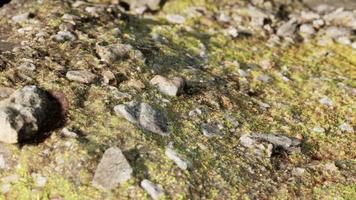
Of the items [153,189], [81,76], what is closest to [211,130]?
[153,189]

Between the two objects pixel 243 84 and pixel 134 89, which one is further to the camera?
pixel 243 84

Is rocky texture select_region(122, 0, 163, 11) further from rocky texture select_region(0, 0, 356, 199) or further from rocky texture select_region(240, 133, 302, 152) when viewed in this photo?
rocky texture select_region(240, 133, 302, 152)

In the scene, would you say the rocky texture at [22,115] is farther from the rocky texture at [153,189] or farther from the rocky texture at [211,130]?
the rocky texture at [211,130]

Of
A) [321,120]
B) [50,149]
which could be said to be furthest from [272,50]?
[50,149]

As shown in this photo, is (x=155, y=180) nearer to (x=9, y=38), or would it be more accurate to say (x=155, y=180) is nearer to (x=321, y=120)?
(x=321, y=120)

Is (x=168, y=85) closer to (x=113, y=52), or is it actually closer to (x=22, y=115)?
(x=113, y=52)

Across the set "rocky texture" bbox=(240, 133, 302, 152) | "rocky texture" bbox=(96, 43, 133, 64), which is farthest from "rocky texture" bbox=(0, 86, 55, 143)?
"rocky texture" bbox=(240, 133, 302, 152)

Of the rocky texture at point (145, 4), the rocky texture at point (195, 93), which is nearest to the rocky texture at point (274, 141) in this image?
the rocky texture at point (195, 93)
